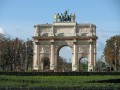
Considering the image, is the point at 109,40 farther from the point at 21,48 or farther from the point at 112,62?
the point at 21,48

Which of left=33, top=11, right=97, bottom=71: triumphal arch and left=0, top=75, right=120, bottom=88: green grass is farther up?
left=33, top=11, right=97, bottom=71: triumphal arch

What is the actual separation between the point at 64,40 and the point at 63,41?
56 cm

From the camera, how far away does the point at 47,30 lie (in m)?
93.3

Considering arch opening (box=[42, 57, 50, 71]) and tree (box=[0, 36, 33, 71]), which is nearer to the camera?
tree (box=[0, 36, 33, 71])

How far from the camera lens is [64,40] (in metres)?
91.9

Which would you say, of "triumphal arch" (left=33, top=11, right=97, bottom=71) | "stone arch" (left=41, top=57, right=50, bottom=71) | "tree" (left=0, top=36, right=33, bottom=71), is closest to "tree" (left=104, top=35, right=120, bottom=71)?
"triumphal arch" (left=33, top=11, right=97, bottom=71)

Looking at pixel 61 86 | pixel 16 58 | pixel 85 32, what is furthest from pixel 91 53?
pixel 61 86

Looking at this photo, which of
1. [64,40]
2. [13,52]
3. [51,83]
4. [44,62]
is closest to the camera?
[51,83]

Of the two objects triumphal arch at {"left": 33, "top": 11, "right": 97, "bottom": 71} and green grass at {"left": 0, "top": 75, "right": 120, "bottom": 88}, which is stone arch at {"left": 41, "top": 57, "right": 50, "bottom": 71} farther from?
green grass at {"left": 0, "top": 75, "right": 120, "bottom": 88}

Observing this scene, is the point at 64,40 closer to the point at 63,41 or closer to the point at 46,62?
the point at 63,41

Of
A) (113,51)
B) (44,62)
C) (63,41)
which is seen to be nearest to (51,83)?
(113,51)

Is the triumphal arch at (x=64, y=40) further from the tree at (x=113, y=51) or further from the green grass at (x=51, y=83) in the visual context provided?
the green grass at (x=51, y=83)

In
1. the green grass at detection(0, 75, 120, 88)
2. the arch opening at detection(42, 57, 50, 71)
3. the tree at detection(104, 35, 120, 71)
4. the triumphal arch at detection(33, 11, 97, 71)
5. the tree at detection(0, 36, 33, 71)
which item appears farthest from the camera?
the arch opening at detection(42, 57, 50, 71)

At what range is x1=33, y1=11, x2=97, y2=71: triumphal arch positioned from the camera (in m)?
91.1
